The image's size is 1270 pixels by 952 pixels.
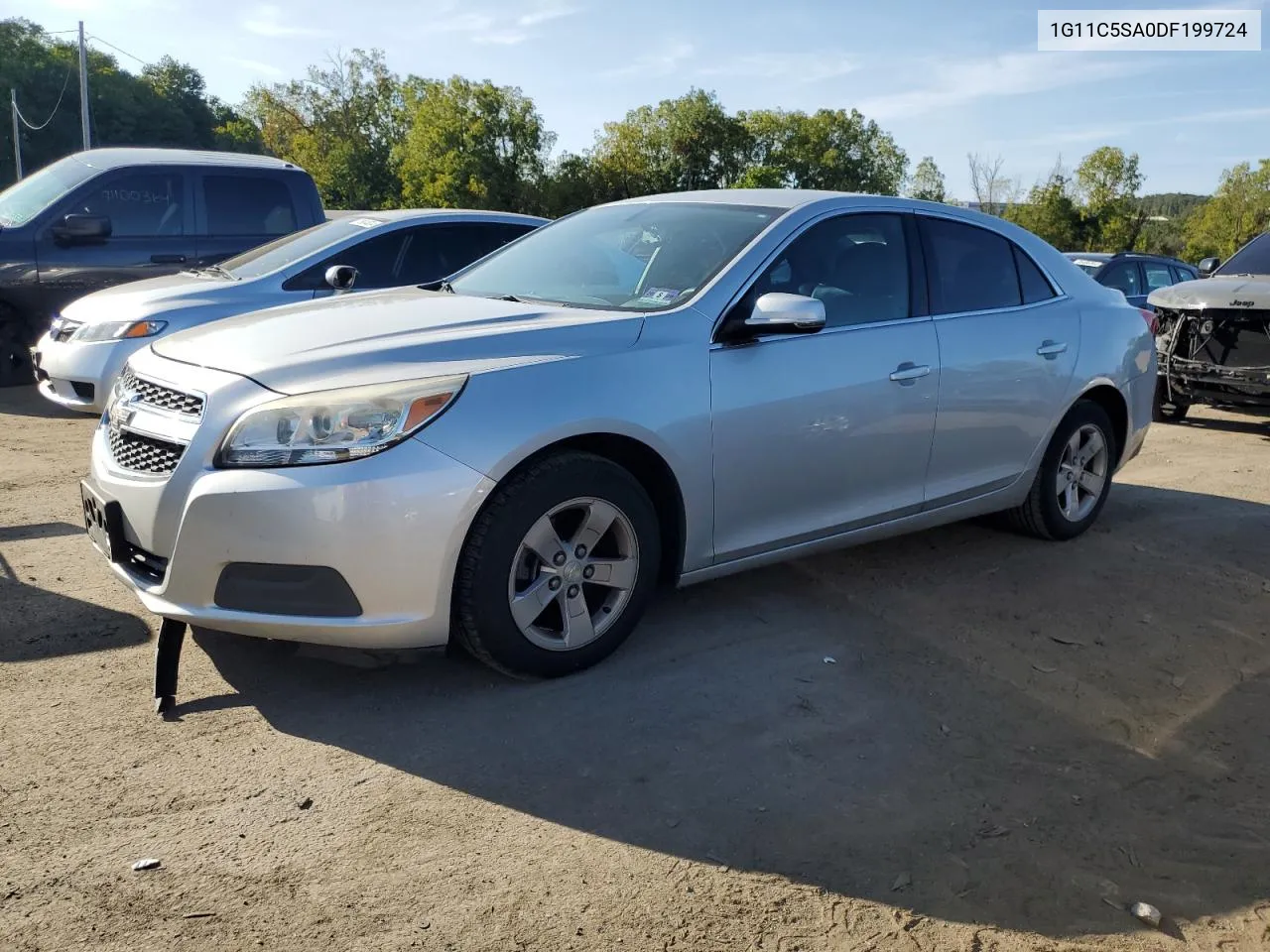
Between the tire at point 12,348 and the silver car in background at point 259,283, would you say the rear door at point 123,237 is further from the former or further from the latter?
the silver car in background at point 259,283

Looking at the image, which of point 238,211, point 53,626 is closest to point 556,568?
point 53,626

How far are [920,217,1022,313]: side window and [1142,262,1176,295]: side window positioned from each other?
1084cm

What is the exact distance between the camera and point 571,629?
3.57 meters

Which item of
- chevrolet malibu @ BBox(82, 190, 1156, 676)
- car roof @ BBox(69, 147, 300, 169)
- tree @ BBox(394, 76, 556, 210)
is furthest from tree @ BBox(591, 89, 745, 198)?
chevrolet malibu @ BBox(82, 190, 1156, 676)

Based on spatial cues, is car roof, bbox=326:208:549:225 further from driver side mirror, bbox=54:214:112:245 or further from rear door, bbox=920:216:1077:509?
rear door, bbox=920:216:1077:509

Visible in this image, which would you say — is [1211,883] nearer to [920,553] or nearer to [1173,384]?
[920,553]

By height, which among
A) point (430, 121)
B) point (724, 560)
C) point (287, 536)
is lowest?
point (724, 560)

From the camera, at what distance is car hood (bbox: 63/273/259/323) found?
705cm

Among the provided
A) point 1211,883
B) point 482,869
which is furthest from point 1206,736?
point 482,869

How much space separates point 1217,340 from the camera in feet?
29.8

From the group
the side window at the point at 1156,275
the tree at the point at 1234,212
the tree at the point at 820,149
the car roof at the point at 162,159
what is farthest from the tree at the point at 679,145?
the car roof at the point at 162,159

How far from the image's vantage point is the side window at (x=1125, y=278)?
14.0 m

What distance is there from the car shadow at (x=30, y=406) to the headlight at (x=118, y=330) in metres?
0.77

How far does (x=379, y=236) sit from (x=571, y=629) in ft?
15.8
